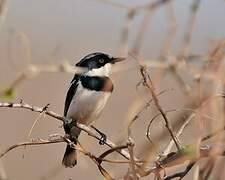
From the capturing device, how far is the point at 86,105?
126 inches

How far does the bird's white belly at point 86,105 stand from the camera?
315 cm

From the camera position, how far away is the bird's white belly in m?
3.15

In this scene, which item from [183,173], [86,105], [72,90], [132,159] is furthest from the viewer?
[72,90]

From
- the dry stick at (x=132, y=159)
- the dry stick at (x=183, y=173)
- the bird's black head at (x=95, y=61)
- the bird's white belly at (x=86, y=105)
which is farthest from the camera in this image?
the bird's black head at (x=95, y=61)

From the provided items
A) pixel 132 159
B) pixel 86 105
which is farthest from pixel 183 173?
pixel 86 105

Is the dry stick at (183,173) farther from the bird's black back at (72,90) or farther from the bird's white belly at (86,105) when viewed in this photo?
the bird's black back at (72,90)

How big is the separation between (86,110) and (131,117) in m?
2.38

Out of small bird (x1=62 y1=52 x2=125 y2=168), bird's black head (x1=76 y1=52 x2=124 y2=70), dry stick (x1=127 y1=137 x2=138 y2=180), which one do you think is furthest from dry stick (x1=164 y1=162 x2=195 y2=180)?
bird's black head (x1=76 y1=52 x2=124 y2=70)

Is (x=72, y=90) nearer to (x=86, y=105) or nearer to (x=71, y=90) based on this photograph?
(x=71, y=90)

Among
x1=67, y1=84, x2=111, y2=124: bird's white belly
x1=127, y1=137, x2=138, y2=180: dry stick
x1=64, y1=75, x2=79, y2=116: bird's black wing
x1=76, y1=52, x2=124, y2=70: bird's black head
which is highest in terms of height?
x1=76, y1=52, x2=124, y2=70: bird's black head

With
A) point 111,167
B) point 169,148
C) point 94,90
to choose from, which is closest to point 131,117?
point 111,167

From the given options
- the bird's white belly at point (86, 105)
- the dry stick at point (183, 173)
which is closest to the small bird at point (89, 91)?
the bird's white belly at point (86, 105)

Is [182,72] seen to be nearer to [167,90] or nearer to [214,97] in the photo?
[214,97]

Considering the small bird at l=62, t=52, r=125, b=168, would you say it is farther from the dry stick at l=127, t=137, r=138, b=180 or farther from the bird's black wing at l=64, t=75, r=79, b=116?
the dry stick at l=127, t=137, r=138, b=180
